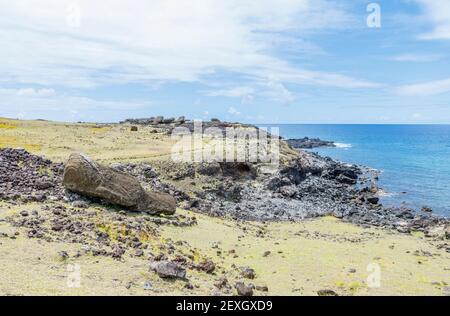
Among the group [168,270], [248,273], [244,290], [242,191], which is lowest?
[248,273]

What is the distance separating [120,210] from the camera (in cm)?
2320

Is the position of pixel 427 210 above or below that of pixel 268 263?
below

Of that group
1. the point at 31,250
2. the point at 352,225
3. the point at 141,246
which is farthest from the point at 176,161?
the point at 31,250

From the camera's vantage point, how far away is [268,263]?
68.9 ft

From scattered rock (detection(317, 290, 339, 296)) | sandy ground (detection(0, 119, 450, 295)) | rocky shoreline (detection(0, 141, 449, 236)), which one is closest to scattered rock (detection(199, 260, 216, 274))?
sandy ground (detection(0, 119, 450, 295))

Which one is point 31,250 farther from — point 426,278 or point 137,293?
point 426,278

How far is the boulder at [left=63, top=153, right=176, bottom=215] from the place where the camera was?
22938 mm

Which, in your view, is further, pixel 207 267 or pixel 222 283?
pixel 207 267

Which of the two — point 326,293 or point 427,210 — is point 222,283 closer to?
point 326,293

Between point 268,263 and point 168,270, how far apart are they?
711cm

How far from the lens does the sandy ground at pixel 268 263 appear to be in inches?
546

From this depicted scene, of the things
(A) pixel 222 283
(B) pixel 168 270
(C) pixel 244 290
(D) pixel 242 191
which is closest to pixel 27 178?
(B) pixel 168 270

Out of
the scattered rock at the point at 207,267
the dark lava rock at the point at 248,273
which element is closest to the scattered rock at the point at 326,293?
the dark lava rock at the point at 248,273

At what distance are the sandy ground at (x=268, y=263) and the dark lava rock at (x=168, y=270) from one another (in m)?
0.28
